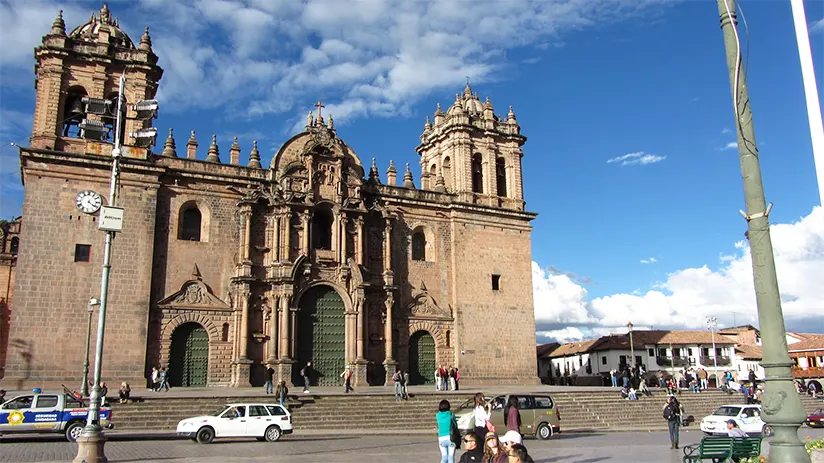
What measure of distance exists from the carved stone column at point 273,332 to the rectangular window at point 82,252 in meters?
7.92

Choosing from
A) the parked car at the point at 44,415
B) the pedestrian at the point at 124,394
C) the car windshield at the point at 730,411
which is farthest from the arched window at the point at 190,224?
the car windshield at the point at 730,411

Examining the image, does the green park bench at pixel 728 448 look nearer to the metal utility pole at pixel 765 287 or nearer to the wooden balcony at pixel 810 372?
the metal utility pole at pixel 765 287

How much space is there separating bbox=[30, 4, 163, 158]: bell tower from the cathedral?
0.27ft

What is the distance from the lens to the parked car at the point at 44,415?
688 inches

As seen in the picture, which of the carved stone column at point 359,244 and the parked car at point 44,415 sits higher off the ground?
the carved stone column at point 359,244

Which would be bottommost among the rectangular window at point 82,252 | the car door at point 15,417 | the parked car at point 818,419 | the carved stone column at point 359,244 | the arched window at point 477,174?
the parked car at point 818,419

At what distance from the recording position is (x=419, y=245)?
3597 cm

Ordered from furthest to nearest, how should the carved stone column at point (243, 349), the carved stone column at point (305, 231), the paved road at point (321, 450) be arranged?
the carved stone column at point (305, 231) < the carved stone column at point (243, 349) < the paved road at point (321, 450)

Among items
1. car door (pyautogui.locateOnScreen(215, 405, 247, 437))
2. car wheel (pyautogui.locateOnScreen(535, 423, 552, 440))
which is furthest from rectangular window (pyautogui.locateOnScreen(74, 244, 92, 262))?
car wheel (pyautogui.locateOnScreen(535, 423, 552, 440))

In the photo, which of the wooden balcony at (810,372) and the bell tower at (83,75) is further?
the wooden balcony at (810,372)

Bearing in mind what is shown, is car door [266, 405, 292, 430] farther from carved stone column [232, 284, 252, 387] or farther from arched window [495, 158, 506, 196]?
arched window [495, 158, 506, 196]

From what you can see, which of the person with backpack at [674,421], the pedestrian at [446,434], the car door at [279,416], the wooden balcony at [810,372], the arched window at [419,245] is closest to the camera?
the pedestrian at [446,434]

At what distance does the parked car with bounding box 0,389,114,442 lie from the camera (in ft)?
57.4

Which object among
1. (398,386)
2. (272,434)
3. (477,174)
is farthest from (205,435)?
(477,174)
